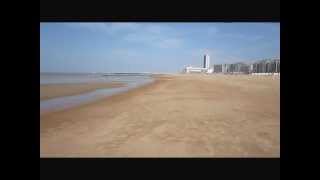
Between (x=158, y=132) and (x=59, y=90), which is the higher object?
(x=59, y=90)

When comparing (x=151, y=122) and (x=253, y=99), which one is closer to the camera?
(x=151, y=122)

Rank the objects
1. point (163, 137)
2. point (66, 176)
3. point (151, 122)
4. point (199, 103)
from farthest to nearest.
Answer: point (199, 103)
point (151, 122)
point (163, 137)
point (66, 176)

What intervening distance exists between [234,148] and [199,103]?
181 inches

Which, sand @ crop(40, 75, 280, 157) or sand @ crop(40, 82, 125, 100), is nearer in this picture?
sand @ crop(40, 75, 280, 157)

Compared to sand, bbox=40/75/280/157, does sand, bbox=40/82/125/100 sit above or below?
above

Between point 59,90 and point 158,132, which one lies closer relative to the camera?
point 158,132

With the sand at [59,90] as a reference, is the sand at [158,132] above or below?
below

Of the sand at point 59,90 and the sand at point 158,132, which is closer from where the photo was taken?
the sand at point 158,132
